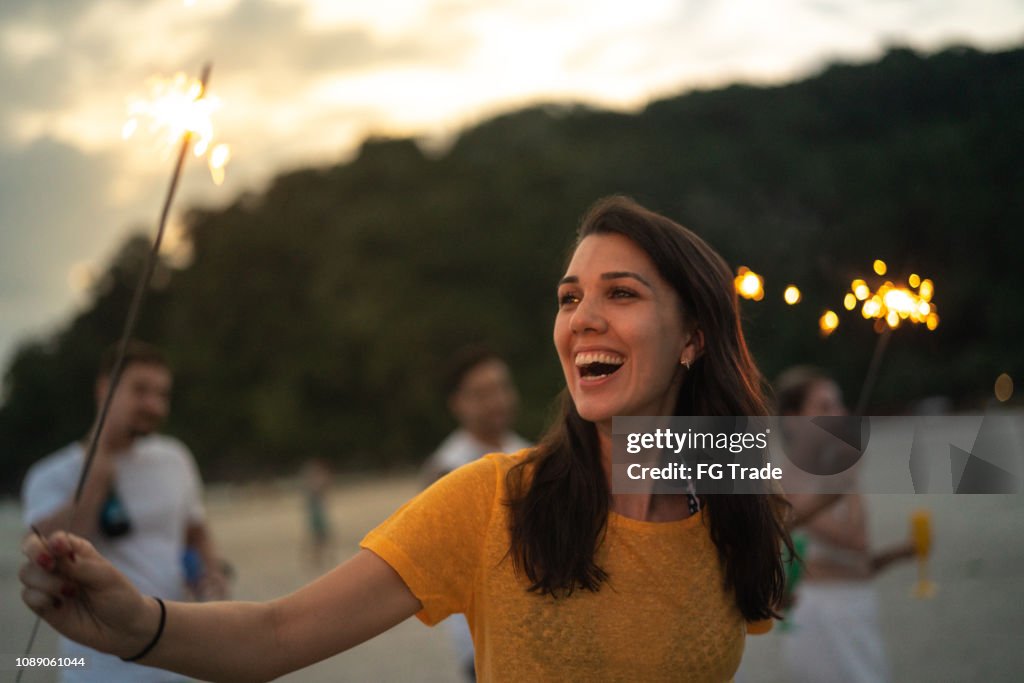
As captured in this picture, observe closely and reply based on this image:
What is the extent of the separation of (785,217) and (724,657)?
8.59 feet

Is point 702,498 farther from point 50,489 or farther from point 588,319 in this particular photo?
point 50,489

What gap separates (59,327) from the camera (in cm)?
5728

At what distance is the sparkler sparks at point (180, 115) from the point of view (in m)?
2.18

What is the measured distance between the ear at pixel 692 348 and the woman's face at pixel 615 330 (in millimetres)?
71

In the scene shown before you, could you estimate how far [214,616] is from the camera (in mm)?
1918

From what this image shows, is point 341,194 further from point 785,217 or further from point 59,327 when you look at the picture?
point 785,217

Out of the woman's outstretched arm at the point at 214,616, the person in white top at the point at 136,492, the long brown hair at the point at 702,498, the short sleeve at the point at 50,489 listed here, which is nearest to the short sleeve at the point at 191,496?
the person in white top at the point at 136,492

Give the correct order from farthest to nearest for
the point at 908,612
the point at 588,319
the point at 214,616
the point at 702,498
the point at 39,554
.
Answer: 1. the point at 908,612
2. the point at 702,498
3. the point at 588,319
4. the point at 214,616
5. the point at 39,554

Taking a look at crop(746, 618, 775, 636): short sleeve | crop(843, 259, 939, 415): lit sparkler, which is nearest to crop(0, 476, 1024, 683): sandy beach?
crop(746, 618, 775, 636): short sleeve

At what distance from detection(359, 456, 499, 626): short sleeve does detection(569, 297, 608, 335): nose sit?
0.39m

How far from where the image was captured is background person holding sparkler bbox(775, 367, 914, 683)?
4.57 meters

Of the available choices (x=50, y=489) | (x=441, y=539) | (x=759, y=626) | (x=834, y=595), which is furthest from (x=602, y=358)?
(x=50, y=489)

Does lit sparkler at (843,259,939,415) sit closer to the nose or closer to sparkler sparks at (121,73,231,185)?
the nose

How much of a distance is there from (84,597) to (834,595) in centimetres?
373
